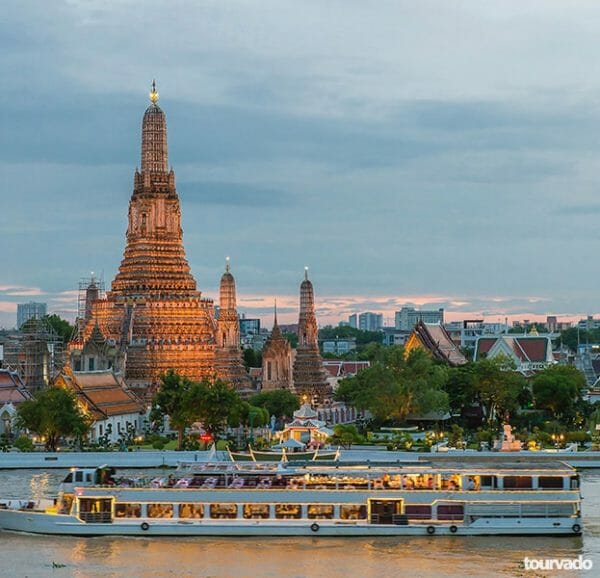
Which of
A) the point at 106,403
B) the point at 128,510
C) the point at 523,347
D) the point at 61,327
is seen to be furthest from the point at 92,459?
the point at 61,327

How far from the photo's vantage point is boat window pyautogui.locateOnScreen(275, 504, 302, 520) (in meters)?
52.8

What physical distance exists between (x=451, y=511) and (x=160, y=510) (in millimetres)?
11239

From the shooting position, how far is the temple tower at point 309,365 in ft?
362

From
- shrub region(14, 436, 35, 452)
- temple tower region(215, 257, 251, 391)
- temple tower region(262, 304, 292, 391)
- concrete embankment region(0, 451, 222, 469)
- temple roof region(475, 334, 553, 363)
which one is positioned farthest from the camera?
temple roof region(475, 334, 553, 363)

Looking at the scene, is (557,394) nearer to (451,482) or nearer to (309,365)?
(309,365)

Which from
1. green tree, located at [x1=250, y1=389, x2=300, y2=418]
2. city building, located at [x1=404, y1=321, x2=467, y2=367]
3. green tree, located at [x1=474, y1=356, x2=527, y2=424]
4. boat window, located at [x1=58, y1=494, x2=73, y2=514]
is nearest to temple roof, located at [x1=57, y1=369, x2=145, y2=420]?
green tree, located at [x1=250, y1=389, x2=300, y2=418]

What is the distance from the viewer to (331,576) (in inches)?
1783

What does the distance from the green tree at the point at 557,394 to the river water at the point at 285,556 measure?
43.5 m

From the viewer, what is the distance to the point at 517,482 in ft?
174

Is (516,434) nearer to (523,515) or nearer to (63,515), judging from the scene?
(523,515)

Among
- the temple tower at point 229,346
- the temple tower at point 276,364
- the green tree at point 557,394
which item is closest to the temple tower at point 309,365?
the temple tower at point 276,364

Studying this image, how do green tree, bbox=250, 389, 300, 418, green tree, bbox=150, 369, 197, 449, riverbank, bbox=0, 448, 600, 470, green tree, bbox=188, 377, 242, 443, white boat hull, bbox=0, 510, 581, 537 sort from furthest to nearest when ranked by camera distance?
green tree, bbox=250, 389, 300, 418
green tree, bbox=150, 369, 197, 449
green tree, bbox=188, 377, 242, 443
riverbank, bbox=0, 448, 600, 470
white boat hull, bbox=0, 510, 581, 537

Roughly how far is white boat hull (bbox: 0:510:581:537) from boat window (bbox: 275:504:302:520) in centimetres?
33

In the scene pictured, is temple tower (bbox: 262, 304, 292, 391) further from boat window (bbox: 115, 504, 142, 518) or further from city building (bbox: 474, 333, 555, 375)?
boat window (bbox: 115, 504, 142, 518)
